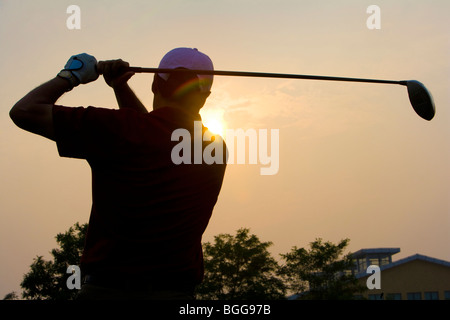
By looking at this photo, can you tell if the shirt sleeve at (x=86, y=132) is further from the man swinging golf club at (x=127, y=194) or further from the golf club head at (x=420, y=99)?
the golf club head at (x=420, y=99)

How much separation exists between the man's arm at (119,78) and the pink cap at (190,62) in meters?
0.27

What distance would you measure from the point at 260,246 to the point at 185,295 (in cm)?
4823

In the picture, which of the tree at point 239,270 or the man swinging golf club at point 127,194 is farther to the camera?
the tree at point 239,270

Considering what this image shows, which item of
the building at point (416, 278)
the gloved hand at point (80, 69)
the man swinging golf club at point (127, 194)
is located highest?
the gloved hand at point (80, 69)

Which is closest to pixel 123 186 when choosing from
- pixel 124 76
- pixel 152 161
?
pixel 152 161

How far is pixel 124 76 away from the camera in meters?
3.64

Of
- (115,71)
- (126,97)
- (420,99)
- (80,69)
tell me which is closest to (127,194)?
(80,69)

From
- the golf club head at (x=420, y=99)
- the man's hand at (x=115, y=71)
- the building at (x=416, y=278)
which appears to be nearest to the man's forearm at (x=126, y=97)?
the man's hand at (x=115, y=71)

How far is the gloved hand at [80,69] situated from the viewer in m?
3.19

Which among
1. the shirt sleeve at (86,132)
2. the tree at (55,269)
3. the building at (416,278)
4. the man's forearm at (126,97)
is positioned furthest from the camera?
the building at (416,278)

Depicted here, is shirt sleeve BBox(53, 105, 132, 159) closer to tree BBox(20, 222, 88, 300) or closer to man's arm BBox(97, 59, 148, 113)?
man's arm BBox(97, 59, 148, 113)

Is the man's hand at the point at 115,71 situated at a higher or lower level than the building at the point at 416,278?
higher

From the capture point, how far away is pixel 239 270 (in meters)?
49.3

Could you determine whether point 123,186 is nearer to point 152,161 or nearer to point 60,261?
point 152,161
